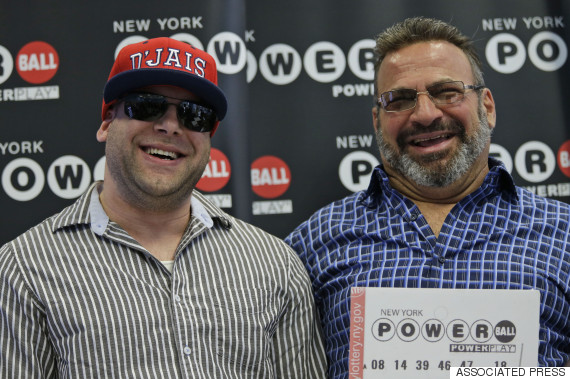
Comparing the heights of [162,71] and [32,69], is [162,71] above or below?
below

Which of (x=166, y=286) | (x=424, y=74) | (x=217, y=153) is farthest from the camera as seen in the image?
(x=217, y=153)

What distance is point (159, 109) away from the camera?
1.63m

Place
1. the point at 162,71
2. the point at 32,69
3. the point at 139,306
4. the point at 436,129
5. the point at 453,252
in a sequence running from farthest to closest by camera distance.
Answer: the point at 32,69, the point at 436,129, the point at 453,252, the point at 162,71, the point at 139,306

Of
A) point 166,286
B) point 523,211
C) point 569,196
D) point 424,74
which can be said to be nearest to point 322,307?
point 166,286

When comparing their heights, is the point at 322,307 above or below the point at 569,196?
below

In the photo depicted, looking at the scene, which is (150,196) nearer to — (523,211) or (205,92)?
(205,92)

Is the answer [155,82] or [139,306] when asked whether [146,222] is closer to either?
[139,306]

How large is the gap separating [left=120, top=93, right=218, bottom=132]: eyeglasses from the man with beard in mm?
532

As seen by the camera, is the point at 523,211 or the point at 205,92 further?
the point at 523,211

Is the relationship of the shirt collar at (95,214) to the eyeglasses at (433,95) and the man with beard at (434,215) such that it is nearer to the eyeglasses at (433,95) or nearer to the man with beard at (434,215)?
the man with beard at (434,215)

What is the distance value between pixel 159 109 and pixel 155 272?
0.42 meters

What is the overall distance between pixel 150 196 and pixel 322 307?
621 millimetres

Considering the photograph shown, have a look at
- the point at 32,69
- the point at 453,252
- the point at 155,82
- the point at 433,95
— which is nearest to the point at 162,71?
the point at 155,82

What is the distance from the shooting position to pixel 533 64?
2.55 meters
